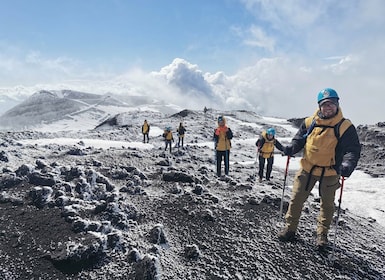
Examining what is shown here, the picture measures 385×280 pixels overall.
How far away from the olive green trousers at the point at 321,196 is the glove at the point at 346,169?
0.52m

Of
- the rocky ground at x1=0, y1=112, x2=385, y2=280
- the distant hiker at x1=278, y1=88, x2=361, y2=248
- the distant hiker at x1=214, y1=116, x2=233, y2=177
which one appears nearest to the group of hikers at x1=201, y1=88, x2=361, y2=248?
the distant hiker at x1=278, y1=88, x2=361, y2=248

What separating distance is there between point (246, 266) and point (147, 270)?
6.06 feet

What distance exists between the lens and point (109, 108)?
294 feet

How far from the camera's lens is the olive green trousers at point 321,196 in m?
5.68

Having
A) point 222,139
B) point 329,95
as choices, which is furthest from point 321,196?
point 222,139

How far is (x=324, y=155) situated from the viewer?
554cm

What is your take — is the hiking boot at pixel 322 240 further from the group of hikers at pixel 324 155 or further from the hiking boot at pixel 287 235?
the hiking boot at pixel 287 235

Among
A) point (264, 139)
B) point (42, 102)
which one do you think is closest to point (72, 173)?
point (264, 139)

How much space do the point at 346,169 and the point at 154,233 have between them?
3740 millimetres

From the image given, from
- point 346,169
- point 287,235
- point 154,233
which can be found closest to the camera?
point 346,169

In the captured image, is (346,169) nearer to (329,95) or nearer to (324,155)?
(324,155)

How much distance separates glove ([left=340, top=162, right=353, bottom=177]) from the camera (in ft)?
16.7

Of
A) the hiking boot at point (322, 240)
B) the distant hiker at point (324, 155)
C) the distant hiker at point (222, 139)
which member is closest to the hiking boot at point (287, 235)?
the distant hiker at point (324, 155)

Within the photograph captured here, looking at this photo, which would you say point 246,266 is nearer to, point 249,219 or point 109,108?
point 249,219
